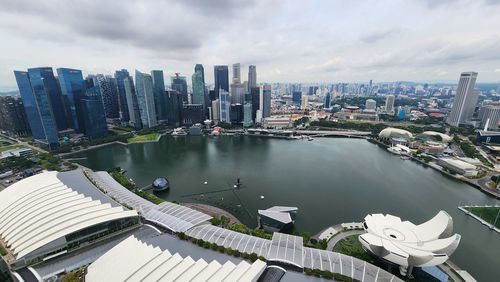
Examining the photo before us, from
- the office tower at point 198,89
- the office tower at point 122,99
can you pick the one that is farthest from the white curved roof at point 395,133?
the office tower at point 122,99

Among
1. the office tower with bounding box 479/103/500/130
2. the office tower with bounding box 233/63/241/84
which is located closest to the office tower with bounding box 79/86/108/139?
the office tower with bounding box 233/63/241/84

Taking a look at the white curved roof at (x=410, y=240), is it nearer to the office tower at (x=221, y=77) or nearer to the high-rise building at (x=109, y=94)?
the high-rise building at (x=109, y=94)

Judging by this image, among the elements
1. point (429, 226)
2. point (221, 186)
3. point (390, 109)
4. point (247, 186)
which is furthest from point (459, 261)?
point (390, 109)

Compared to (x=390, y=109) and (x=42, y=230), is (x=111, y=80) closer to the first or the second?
(x=42, y=230)

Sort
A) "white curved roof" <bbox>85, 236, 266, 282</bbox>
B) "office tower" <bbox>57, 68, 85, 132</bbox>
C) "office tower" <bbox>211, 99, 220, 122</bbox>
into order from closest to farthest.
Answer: "white curved roof" <bbox>85, 236, 266, 282</bbox> → "office tower" <bbox>57, 68, 85, 132</bbox> → "office tower" <bbox>211, 99, 220, 122</bbox>

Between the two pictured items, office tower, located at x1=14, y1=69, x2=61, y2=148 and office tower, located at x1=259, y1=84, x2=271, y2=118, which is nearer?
office tower, located at x1=14, y1=69, x2=61, y2=148

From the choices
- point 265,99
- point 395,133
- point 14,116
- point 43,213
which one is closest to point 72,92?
point 14,116

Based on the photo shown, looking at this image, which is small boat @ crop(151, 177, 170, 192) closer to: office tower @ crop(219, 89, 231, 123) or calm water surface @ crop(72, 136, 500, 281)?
calm water surface @ crop(72, 136, 500, 281)

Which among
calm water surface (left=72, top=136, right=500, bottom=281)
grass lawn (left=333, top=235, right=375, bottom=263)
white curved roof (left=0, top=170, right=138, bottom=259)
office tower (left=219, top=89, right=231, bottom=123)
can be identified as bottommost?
calm water surface (left=72, top=136, right=500, bottom=281)
